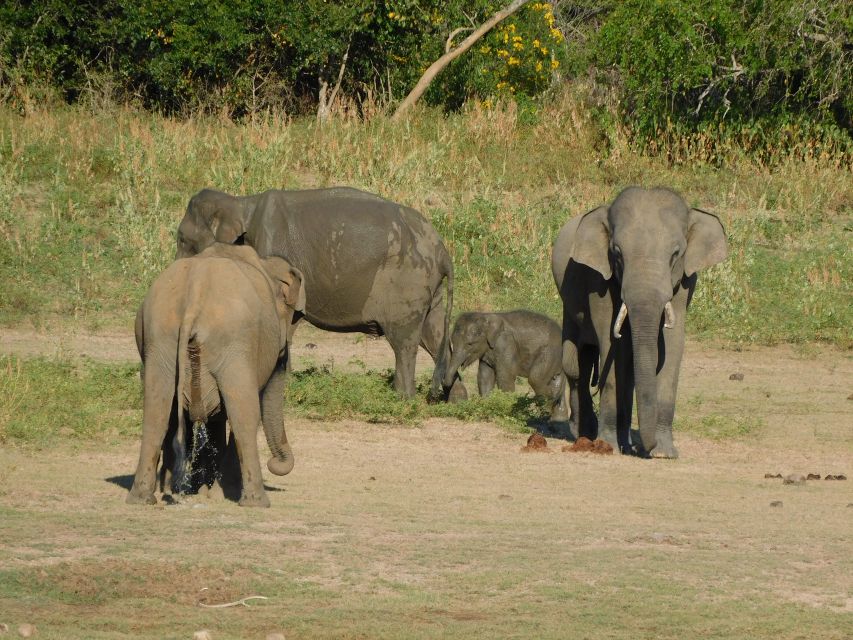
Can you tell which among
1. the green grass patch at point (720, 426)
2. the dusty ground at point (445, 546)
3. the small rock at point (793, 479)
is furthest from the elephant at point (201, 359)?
the green grass patch at point (720, 426)

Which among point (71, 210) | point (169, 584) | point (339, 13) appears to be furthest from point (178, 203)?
point (169, 584)

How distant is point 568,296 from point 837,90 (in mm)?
10693

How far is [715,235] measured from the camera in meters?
12.4

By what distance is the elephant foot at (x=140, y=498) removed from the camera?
8977 mm

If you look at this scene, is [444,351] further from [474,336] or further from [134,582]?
[134,582]

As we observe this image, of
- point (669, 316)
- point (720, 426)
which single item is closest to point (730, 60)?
point (720, 426)

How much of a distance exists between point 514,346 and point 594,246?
3600 millimetres

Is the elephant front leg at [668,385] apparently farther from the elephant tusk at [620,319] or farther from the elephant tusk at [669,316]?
the elephant tusk at [620,319]

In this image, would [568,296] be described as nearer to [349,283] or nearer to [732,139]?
[349,283]

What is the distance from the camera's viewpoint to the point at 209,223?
14906 mm

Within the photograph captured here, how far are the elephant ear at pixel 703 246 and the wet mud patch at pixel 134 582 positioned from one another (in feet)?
19.2

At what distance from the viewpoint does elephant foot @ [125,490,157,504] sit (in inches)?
353

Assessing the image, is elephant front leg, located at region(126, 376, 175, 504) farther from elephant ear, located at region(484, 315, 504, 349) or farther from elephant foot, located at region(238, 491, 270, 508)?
elephant ear, located at region(484, 315, 504, 349)

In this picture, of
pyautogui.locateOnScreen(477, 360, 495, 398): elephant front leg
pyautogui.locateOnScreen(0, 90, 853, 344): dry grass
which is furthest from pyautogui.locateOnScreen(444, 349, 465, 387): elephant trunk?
pyautogui.locateOnScreen(0, 90, 853, 344): dry grass
